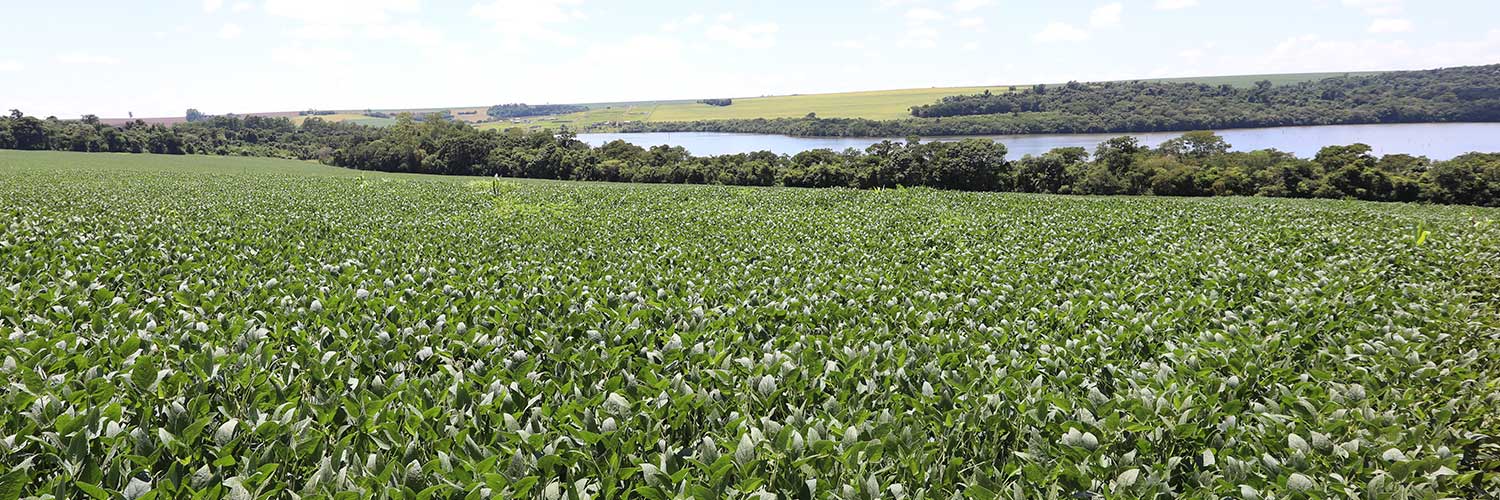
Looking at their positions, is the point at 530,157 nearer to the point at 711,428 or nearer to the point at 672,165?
the point at 672,165

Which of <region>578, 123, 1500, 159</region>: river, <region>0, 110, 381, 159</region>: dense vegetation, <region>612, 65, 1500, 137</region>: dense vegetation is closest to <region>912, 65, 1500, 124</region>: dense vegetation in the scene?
<region>612, 65, 1500, 137</region>: dense vegetation

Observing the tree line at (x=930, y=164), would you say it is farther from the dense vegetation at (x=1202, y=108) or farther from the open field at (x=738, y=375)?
the dense vegetation at (x=1202, y=108)

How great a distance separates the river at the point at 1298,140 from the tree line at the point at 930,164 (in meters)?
24.4

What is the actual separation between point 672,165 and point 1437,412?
82.6 metres

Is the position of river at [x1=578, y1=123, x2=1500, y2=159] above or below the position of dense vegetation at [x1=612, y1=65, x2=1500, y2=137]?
below

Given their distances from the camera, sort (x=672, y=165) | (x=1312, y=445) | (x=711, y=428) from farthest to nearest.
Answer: (x=672, y=165) → (x=711, y=428) → (x=1312, y=445)

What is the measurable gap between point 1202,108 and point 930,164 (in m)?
118

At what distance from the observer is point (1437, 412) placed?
4840mm

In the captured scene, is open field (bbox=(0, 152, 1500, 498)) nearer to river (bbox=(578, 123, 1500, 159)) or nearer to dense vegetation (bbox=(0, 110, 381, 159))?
river (bbox=(578, 123, 1500, 159))

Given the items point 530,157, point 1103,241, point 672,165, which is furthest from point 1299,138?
point 1103,241

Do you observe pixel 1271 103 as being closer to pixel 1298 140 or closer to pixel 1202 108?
pixel 1202 108

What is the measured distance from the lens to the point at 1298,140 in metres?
128

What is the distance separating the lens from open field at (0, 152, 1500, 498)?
12.5 ft

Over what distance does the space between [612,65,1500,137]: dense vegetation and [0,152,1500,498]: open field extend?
5580 inches
